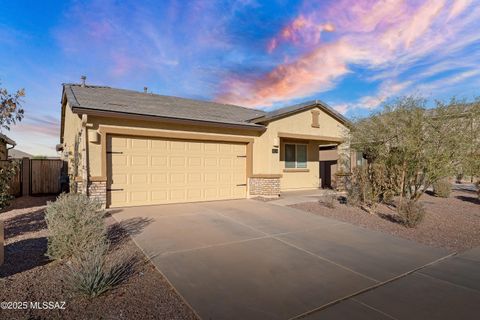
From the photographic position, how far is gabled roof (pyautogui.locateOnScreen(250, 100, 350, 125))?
11375mm

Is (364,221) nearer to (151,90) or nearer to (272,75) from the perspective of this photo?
(272,75)

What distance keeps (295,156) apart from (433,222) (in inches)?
295

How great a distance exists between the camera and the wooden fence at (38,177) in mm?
11742

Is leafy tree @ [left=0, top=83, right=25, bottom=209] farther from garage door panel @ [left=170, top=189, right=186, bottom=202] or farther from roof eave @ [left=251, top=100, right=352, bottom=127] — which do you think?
roof eave @ [left=251, top=100, right=352, bottom=127]

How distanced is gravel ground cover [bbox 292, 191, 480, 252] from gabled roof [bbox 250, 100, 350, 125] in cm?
413

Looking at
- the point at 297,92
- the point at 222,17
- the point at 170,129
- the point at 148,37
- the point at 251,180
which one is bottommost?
the point at 251,180

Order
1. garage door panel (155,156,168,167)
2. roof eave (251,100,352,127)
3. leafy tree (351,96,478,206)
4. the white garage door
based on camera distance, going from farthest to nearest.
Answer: roof eave (251,100,352,127), garage door panel (155,156,168,167), the white garage door, leafy tree (351,96,478,206)

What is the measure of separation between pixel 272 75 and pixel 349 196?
8704 mm

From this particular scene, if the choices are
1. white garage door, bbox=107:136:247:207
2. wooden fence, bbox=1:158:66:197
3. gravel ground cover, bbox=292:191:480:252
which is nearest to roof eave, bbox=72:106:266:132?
white garage door, bbox=107:136:247:207

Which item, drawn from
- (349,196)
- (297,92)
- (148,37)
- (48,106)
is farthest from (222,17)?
(48,106)

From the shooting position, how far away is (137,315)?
2.74m

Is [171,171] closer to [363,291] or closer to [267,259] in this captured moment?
[267,259]

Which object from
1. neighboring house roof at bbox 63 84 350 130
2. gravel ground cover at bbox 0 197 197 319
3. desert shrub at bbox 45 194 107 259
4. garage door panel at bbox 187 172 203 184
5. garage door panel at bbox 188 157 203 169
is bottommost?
gravel ground cover at bbox 0 197 197 319

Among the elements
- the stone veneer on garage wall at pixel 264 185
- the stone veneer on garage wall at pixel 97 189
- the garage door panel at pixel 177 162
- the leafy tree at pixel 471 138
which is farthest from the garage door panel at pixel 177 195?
the leafy tree at pixel 471 138
